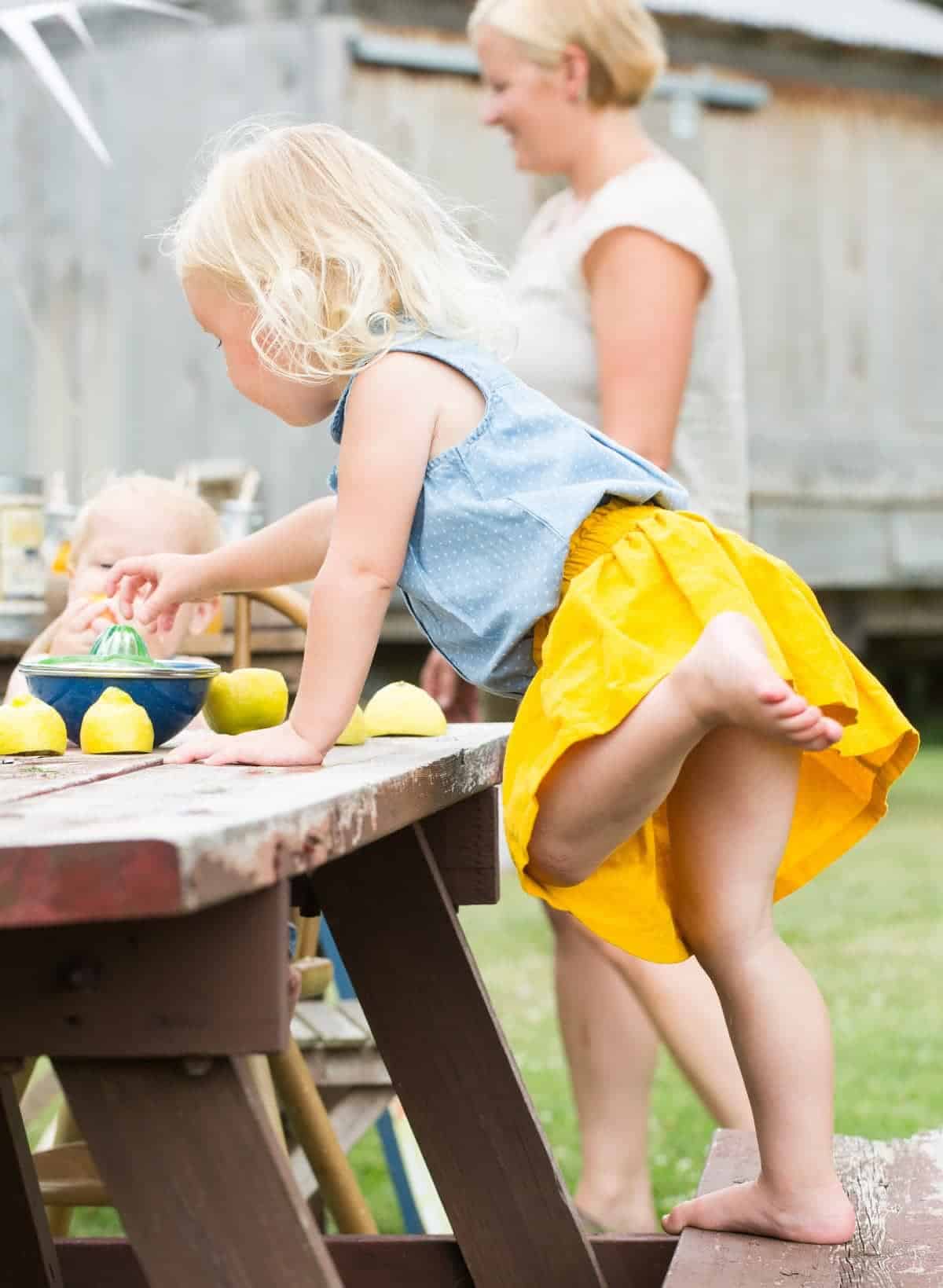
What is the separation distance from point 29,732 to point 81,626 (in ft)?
1.40

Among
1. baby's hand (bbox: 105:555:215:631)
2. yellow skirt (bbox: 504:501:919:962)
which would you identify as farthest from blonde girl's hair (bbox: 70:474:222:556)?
yellow skirt (bbox: 504:501:919:962)

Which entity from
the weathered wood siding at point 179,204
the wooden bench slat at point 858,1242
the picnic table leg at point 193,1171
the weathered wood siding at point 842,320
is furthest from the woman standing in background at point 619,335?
the weathered wood siding at point 842,320

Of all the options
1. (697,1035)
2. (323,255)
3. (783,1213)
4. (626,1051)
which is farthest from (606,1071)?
(323,255)

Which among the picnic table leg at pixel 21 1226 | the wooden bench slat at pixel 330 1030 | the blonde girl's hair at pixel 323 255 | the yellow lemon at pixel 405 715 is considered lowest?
the wooden bench slat at pixel 330 1030

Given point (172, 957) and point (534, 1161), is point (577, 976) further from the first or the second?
point (172, 957)

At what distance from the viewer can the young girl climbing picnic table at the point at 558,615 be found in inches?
62.5

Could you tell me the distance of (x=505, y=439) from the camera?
1723mm

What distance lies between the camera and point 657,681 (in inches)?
61.3

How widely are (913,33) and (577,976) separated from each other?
23.1ft

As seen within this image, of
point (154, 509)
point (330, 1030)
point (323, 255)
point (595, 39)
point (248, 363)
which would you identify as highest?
point (595, 39)

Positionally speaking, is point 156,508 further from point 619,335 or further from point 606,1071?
point 606,1071

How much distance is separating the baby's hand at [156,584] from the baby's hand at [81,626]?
0.08ft

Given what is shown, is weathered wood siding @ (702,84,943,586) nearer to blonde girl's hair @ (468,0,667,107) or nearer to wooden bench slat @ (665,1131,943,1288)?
blonde girl's hair @ (468,0,667,107)

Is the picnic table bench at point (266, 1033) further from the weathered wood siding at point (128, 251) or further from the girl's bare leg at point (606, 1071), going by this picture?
the weathered wood siding at point (128, 251)
